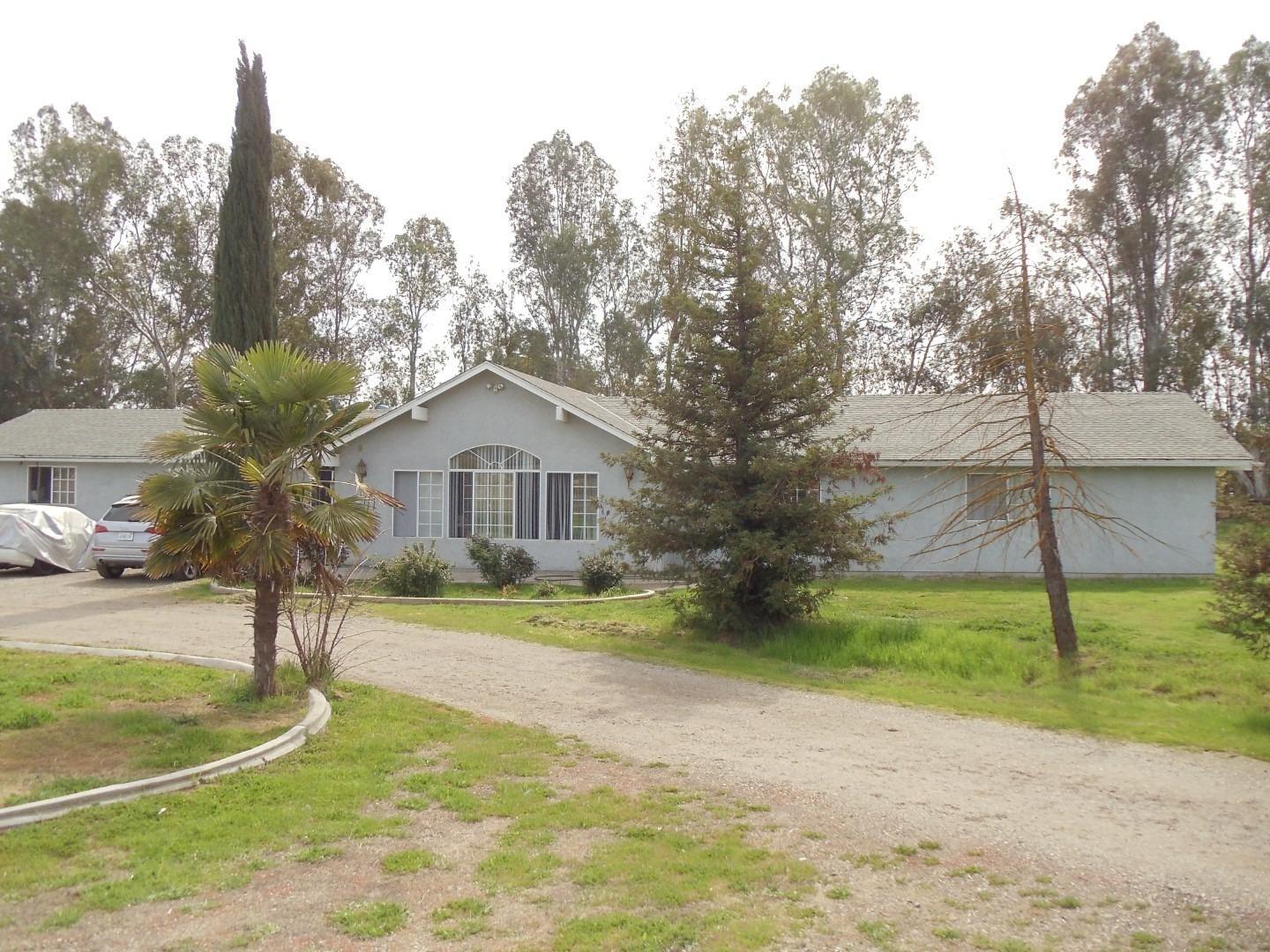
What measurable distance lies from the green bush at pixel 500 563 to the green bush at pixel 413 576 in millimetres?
1159

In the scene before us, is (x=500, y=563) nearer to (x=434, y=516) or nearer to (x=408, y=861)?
(x=434, y=516)

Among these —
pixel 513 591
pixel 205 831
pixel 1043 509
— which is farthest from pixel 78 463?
pixel 1043 509

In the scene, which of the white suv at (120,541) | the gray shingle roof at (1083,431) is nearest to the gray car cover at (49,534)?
the white suv at (120,541)

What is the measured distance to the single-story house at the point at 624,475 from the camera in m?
20.5

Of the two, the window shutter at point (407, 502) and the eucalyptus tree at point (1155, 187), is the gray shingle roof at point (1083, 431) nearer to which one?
the window shutter at point (407, 502)

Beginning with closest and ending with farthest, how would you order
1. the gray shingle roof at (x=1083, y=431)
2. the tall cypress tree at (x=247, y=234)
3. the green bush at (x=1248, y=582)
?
1. the green bush at (x=1248, y=582)
2. the gray shingle roof at (x=1083, y=431)
3. the tall cypress tree at (x=247, y=234)

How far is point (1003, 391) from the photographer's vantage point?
41.2 ft

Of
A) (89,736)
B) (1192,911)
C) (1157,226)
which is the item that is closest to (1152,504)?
(1192,911)

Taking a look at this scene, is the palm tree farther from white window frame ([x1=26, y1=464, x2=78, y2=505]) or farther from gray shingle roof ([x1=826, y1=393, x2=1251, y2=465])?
white window frame ([x1=26, y1=464, x2=78, y2=505])

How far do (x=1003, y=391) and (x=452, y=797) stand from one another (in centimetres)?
898

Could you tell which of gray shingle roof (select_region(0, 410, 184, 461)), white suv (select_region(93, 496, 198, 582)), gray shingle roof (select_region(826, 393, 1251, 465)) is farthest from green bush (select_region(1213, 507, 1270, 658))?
gray shingle roof (select_region(0, 410, 184, 461))

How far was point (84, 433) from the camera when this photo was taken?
28.2 m

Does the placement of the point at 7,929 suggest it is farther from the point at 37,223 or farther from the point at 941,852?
the point at 37,223

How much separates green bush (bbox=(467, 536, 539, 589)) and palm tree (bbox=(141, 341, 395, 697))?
9.59 metres
